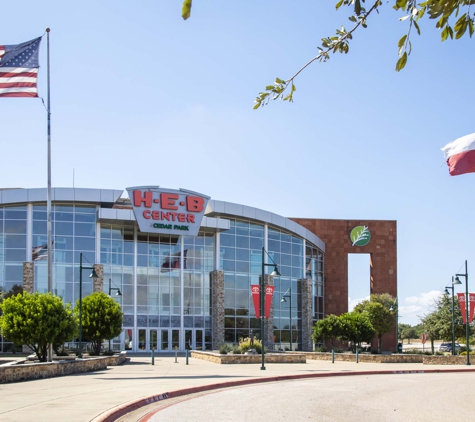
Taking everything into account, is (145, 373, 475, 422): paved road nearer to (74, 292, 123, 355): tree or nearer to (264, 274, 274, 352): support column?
(74, 292, 123, 355): tree

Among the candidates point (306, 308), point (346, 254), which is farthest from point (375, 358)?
point (346, 254)

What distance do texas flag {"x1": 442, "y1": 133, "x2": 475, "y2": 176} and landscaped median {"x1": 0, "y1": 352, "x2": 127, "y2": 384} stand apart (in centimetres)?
1492

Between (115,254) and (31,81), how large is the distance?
27.5 meters

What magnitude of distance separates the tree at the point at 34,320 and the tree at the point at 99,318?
9218 mm

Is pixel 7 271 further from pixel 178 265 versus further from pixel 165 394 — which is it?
pixel 165 394

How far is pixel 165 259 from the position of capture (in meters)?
54.5

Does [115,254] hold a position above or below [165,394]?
above

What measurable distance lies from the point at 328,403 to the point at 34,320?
16.6m

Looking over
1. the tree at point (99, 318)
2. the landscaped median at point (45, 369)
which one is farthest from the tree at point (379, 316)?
the landscaped median at point (45, 369)

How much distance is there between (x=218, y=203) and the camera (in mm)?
55938

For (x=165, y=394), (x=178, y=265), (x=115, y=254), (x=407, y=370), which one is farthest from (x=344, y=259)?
(x=165, y=394)

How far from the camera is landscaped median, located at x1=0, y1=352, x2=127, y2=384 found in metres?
21.9

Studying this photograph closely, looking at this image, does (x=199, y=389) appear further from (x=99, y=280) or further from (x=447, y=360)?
(x=99, y=280)

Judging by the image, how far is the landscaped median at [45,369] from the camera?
71.9ft
